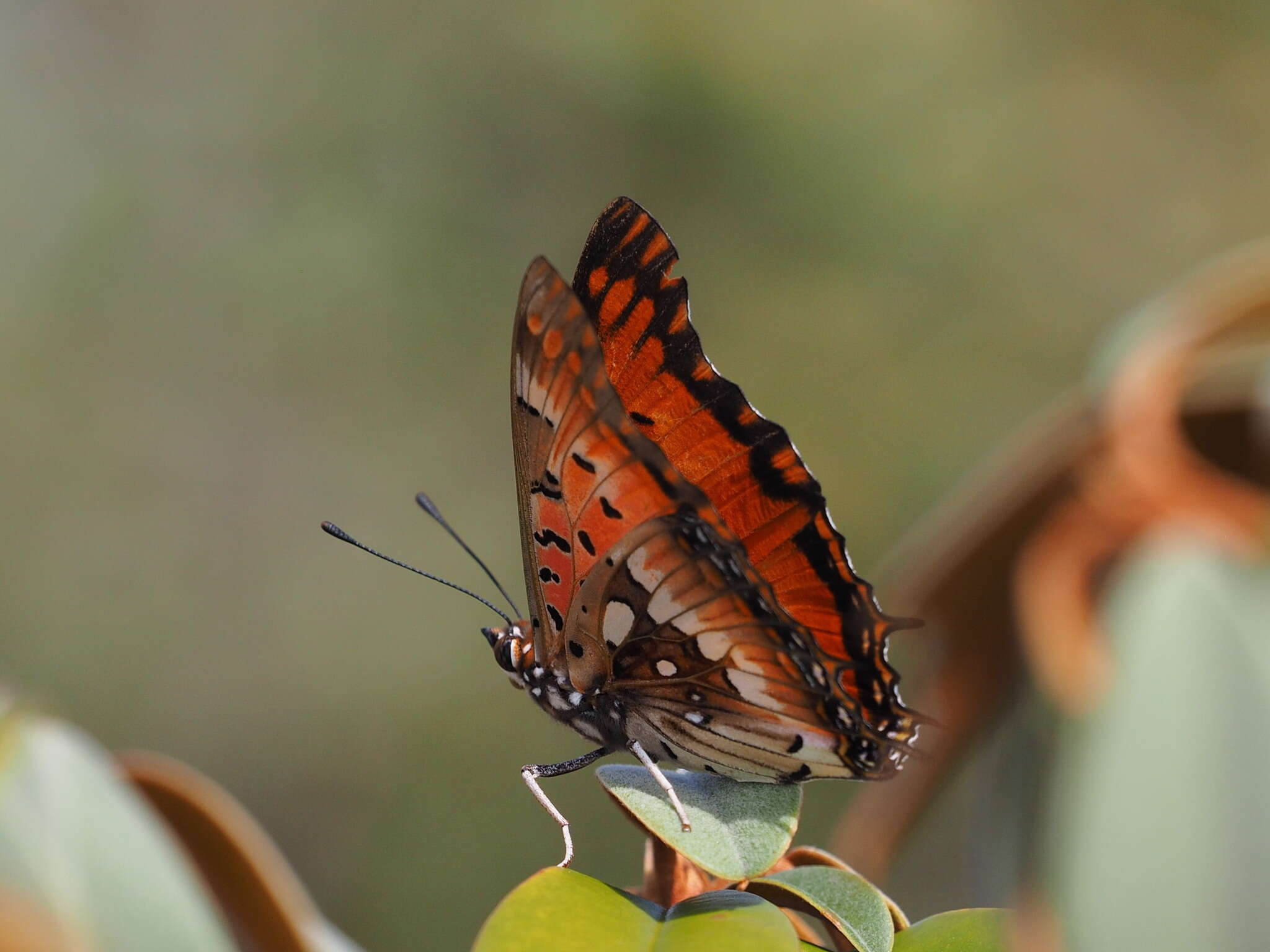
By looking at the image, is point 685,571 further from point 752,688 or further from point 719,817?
point 719,817

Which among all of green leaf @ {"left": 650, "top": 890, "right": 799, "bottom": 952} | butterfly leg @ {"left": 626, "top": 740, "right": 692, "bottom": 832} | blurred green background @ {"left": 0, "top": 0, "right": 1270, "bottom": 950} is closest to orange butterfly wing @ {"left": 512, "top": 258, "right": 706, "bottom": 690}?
butterfly leg @ {"left": 626, "top": 740, "right": 692, "bottom": 832}

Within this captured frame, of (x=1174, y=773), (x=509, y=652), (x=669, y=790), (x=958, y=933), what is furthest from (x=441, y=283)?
(x=1174, y=773)

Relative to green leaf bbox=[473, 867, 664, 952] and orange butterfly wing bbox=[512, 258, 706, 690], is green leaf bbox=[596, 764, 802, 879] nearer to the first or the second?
green leaf bbox=[473, 867, 664, 952]

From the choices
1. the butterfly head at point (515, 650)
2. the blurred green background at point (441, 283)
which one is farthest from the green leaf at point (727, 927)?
the blurred green background at point (441, 283)

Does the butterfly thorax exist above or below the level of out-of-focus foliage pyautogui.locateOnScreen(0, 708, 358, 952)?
below

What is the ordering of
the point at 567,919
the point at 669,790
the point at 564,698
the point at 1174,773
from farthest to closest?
the point at 564,698 < the point at 669,790 < the point at 567,919 < the point at 1174,773

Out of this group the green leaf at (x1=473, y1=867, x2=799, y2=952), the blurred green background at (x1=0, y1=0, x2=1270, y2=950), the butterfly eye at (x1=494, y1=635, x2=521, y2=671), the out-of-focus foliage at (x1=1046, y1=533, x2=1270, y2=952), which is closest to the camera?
the out-of-focus foliage at (x1=1046, y1=533, x2=1270, y2=952)

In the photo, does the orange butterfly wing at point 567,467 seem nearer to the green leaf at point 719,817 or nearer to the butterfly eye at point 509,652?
the butterfly eye at point 509,652

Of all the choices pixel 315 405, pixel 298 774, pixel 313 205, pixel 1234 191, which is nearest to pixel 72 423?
pixel 315 405
